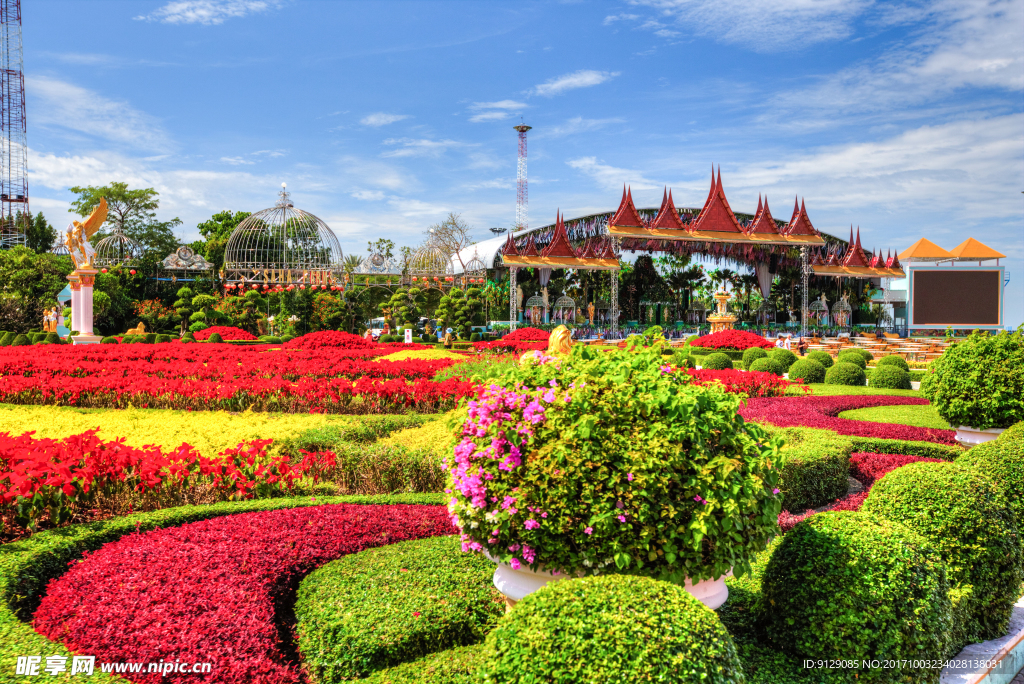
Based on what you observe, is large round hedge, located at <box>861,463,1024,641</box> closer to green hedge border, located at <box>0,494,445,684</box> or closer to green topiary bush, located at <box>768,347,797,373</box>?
green hedge border, located at <box>0,494,445,684</box>

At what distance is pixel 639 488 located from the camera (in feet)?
9.36

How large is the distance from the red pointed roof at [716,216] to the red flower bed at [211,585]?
30.2 m

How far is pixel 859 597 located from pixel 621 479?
138cm

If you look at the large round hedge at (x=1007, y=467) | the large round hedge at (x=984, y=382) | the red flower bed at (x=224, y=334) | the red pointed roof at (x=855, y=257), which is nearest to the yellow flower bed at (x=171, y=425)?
the large round hedge at (x=1007, y=467)

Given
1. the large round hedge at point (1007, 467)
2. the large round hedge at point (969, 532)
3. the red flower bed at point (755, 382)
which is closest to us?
the large round hedge at point (969, 532)

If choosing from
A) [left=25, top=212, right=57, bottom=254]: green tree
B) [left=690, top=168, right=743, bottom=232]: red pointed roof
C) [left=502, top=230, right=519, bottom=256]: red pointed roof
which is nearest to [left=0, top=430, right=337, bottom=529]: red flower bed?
[left=502, top=230, right=519, bottom=256]: red pointed roof

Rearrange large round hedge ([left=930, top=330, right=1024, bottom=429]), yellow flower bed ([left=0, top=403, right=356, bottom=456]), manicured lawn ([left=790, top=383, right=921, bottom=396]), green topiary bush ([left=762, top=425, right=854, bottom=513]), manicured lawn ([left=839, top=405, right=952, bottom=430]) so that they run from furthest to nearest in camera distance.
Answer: manicured lawn ([left=790, top=383, right=921, bottom=396]) < manicured lawn ([left=839, top=405, right=952, bottom=430]) < large round hedge ([left=930, top=330, right=1024, bottom=429]) < yellow flower bed ([left=0, top=403, right=356, bottom=456]) < green topiary bush ([left=762, top=425, right=854, bottom=513])

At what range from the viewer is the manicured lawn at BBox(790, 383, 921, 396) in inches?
539

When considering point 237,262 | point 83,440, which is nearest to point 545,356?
point 83,440

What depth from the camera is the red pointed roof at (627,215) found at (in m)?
31.2

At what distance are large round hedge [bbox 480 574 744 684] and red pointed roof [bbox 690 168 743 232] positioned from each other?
106 feet

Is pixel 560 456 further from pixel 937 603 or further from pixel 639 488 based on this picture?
pixel 937 603

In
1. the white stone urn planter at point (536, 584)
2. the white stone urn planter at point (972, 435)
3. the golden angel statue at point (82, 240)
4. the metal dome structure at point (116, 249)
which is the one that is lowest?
the white stone urn planter at point (972, 435)

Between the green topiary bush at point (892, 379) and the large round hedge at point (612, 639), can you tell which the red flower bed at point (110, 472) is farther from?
the green topiary bush at point (892, 379)
